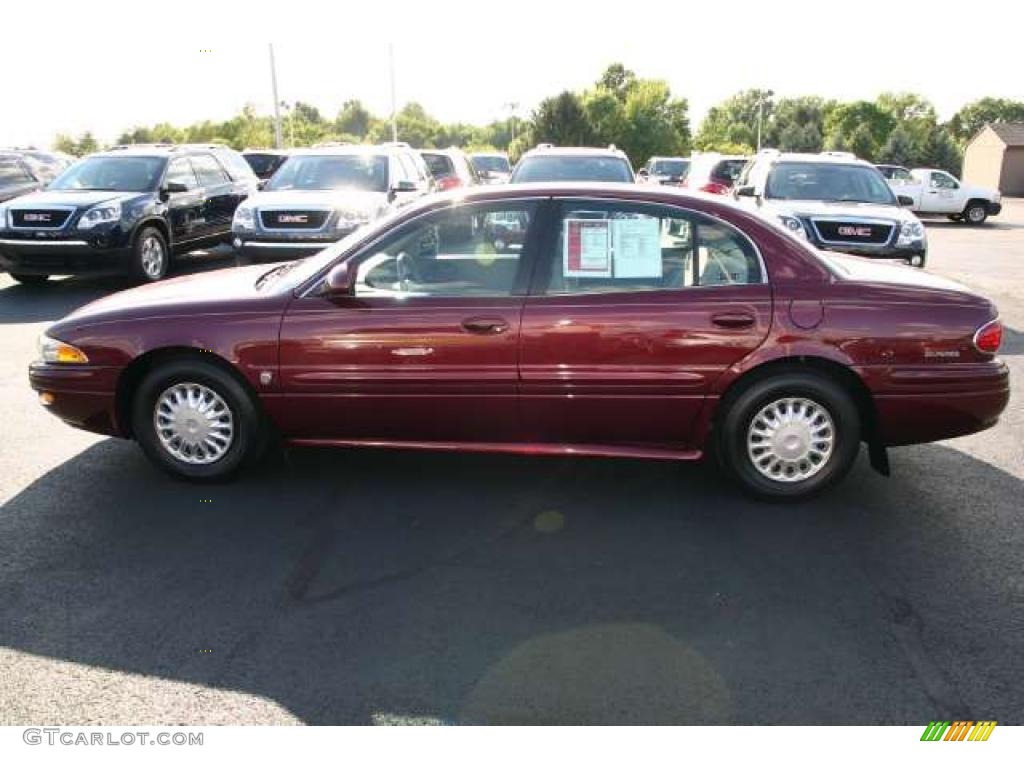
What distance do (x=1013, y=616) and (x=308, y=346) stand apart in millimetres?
3344

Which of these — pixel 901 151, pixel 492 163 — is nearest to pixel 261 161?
pixel 492 163

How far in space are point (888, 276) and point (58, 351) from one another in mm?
4479

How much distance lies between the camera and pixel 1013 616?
336 centimetres

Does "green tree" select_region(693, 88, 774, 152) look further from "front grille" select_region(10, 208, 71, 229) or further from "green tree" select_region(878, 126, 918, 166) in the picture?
"front grille" select_region(10, 208, 71, 229)

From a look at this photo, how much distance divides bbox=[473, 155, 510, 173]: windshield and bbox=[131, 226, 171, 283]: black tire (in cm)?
1817

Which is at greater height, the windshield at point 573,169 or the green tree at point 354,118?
the green tree at point 354,118

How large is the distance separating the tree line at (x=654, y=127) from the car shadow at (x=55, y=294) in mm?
48026

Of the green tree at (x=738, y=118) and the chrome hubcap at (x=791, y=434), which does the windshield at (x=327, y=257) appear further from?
the green tree at (x=738, y=118)

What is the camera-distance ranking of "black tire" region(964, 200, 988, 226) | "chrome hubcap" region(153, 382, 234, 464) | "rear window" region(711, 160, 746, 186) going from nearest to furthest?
1. "chrome hubcap" region(153, 382, 234, 464)
2. "rear window" region(711, 160, 746, 186)
3. "black tire" region(964, 200, 988, 226)

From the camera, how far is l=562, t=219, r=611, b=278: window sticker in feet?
14.1

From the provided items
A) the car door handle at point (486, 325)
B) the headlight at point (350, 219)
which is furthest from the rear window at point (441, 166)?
the car door handle at point (486, 325)

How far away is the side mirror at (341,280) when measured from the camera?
4.29 meters

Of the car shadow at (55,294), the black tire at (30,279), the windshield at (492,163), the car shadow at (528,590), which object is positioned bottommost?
the car shadow at (528,590)
